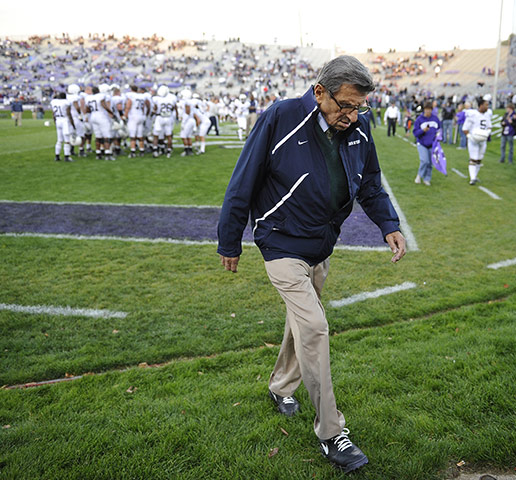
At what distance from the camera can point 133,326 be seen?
14.6 ft

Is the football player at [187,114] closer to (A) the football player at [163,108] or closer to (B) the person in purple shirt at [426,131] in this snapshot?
(A) the football player at [163,108]

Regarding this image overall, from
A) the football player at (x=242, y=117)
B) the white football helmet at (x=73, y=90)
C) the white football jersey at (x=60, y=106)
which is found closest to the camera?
the white football jersey at (x=60, y=106)

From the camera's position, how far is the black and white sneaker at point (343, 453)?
253 cm

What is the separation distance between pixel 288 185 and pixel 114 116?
543 inches

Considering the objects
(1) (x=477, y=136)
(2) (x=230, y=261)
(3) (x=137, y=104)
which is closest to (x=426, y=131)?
(1) (x=477, y=136)

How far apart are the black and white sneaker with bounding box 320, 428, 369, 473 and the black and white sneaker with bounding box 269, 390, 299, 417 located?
1.45ft

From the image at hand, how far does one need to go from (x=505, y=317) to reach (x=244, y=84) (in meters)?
63.4

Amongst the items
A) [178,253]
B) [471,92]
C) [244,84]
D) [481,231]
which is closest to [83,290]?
[178,253]

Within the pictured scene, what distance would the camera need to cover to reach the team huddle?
14.9 m

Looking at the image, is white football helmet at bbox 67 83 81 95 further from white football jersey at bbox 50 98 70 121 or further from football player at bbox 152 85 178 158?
football player at bbox 152 85 178 158

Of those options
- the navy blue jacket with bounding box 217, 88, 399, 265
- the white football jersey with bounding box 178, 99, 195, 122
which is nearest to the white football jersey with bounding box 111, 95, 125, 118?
the white football jersey with bounding box 178, 99, 195, 122

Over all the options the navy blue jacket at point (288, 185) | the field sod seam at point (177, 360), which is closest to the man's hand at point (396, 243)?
the navy blue jacket at point (288, 185)

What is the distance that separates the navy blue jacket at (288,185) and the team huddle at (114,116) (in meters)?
13.5

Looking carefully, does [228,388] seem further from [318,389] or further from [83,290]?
[83,290]
